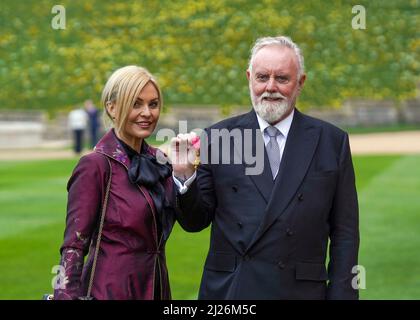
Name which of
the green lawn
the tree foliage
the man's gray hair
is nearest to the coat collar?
the man's gray hair

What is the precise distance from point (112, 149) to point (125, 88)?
275 mm

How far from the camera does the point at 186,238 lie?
13.4m

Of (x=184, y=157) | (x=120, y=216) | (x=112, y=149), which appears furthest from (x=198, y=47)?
(x=184, y=157)

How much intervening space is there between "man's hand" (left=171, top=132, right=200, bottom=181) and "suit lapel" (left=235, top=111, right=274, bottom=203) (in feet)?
0.75

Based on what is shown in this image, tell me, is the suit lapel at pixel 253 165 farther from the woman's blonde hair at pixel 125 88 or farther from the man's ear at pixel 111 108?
the man's ear at pixel 111 108

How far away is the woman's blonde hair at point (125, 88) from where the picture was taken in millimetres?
4391

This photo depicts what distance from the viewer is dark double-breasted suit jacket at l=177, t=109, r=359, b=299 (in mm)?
4227

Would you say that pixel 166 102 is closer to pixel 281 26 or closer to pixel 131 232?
pixel 281 26

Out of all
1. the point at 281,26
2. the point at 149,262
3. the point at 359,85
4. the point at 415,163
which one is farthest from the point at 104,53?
the point at 149,262

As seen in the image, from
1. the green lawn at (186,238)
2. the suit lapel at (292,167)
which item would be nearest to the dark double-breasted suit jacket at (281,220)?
the suit lapel at (292,167)

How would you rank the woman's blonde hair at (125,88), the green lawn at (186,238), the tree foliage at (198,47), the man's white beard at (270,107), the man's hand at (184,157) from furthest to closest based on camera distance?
the tree foliage at (198,47) → the green lawn at (186,238) → the woman's blonde hair at (125,88) → the man's white beard at (270,107) → the man's hand at (184,157)

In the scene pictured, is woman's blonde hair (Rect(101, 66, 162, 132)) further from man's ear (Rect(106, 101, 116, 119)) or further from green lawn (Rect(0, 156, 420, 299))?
green lawn (Rect(0, 156, 420, 299))

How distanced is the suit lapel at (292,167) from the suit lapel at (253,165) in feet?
0.09

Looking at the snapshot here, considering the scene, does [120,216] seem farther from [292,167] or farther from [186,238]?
[186,238]
